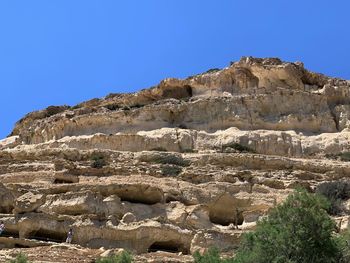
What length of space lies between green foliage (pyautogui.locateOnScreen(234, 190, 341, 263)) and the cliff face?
4.68 m

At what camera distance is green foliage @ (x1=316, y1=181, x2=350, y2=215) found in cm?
2808

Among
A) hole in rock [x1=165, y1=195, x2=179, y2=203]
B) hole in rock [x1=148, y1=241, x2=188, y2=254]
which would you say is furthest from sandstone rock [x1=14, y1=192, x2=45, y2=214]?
hole in rock [x1=165, y1=195, x2=179, y2=203]

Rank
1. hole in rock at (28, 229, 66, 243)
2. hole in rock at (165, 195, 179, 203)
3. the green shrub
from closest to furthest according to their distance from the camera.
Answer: hole in rock at (28, 229, 66, 243) → hole in rock at (165, 195, 179, 203) → the green shrub

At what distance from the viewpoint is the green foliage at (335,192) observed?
1105 inches

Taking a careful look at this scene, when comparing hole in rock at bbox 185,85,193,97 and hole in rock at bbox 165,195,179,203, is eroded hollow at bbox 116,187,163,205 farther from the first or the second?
hole in rock at bbox 185,85,193,97

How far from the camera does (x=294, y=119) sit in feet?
129

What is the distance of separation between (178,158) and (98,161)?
369 cm

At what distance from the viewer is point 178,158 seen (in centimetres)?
3469

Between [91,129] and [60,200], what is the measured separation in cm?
1456

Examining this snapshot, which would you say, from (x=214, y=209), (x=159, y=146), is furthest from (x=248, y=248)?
(x=159, y=146)

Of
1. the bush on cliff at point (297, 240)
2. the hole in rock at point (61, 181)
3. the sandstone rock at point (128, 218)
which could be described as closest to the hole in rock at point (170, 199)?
the sandstone rock at point (128, 218)

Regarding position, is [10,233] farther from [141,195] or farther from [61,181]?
[61,181]

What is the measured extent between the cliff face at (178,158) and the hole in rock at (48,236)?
54 millimetres

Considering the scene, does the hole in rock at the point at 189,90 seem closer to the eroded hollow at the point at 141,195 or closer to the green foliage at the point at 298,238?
the eroded hollow at the point at 141,195
